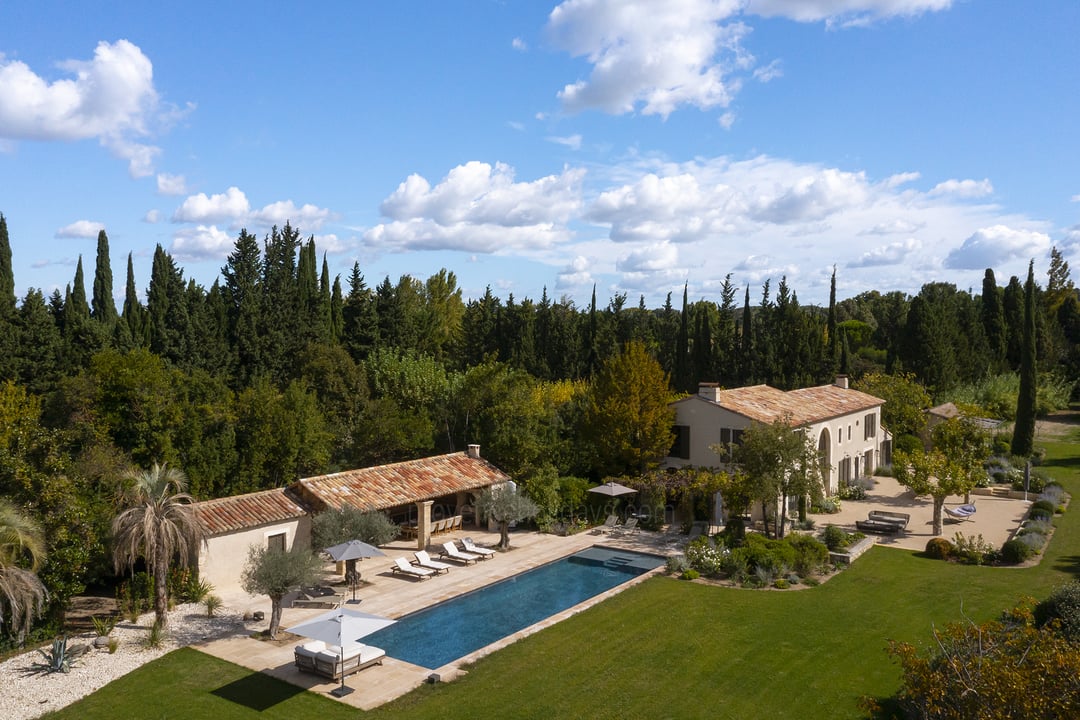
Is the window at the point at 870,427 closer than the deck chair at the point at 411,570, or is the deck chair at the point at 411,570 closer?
the deck chair at the point at 411,570

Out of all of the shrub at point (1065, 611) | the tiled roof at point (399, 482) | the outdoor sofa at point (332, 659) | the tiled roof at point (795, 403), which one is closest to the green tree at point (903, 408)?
the tiled roof at point (795, 403)

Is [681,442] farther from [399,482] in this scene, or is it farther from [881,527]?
[399,482]

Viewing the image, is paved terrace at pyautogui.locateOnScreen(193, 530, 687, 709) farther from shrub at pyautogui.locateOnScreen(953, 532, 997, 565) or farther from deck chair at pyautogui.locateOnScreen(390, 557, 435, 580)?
shrub at pyautogui.locateOnScreen(953, 532, 997, 565)

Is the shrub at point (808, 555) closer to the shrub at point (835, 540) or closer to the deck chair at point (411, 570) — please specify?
the shrub at point (835, 540)

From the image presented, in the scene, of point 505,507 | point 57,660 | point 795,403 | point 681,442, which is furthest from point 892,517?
point 57,660

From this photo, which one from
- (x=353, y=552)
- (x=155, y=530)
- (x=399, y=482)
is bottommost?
(x=353, y=552)

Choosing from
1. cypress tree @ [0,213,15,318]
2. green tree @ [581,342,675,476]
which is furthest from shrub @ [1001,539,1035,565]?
cypress tree @ [0,213,15,318]
